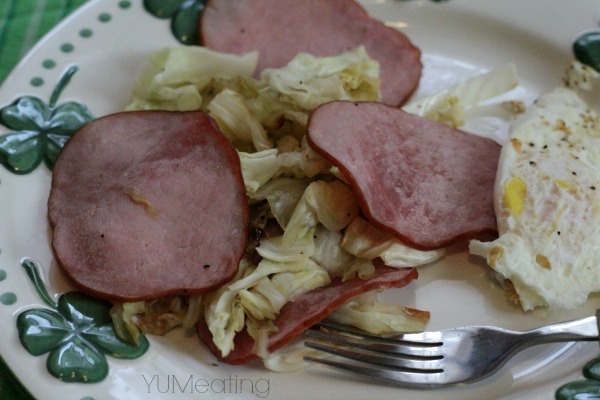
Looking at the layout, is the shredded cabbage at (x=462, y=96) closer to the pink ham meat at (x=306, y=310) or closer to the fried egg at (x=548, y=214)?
the fried egg at (x=548, y=214)

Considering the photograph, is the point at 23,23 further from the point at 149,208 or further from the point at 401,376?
the point at 401,376

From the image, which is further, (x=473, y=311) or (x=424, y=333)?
(x=473, y=311)

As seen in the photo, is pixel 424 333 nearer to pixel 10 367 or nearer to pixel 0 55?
pixel 10 367

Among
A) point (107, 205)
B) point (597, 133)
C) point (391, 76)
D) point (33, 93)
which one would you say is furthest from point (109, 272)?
point (597, 133)

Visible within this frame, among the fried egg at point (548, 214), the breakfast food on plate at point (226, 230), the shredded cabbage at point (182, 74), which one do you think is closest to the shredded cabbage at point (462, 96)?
the fried egg at point (548, 214)

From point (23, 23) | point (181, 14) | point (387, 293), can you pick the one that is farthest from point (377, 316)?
point (23, 23)

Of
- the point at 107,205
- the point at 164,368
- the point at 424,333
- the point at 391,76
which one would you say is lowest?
the point at 164,368

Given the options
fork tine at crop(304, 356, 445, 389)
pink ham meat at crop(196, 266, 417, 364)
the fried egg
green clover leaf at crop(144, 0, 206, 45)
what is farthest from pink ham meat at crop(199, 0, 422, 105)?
fork tine at crop(304, 356, 445, 389)
